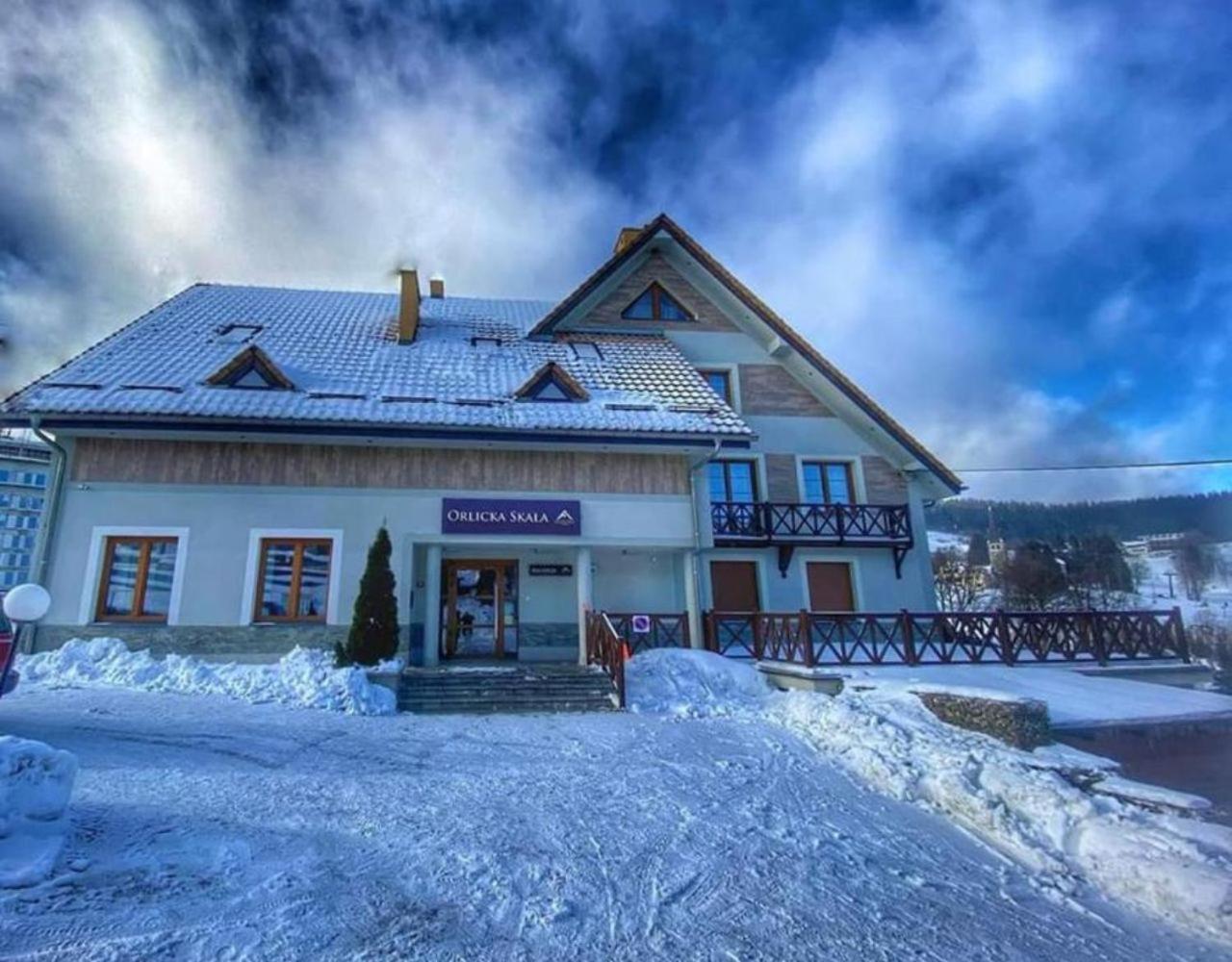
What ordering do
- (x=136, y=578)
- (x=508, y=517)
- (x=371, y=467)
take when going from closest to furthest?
(x=136, y=578) < (x=371, y=467) < (x=508, y=517)

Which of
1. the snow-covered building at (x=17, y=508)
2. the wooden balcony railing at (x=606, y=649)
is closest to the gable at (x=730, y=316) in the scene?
the wooden balcony railing at (x=606, y=649)

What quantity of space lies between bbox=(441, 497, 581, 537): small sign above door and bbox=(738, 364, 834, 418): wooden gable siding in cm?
A: 721

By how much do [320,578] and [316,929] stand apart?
9.79 m

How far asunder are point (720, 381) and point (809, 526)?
16.4 feet

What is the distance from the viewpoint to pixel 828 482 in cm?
1784

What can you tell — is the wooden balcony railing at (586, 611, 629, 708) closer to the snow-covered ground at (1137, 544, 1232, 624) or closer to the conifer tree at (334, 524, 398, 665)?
the conifer tree at (334, 524, 398, 665)

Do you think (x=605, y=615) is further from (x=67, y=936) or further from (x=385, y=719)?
(x=67, y=936)

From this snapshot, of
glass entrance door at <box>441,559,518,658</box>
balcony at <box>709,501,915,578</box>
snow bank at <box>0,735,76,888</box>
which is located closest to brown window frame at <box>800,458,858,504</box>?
balcony at <box>709,501,915,578</box>

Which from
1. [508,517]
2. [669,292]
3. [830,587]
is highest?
[669,292]

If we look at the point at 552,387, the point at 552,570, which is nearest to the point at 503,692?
the point at 552,570

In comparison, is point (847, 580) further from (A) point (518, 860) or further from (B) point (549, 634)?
(A) point (518, 860)

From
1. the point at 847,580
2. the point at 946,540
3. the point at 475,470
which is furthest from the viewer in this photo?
the point at 946,540

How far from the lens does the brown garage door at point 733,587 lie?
16531 millimetres

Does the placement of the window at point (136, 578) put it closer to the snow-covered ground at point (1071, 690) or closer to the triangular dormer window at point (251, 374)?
the triangular dormer window at point (251, 374)
